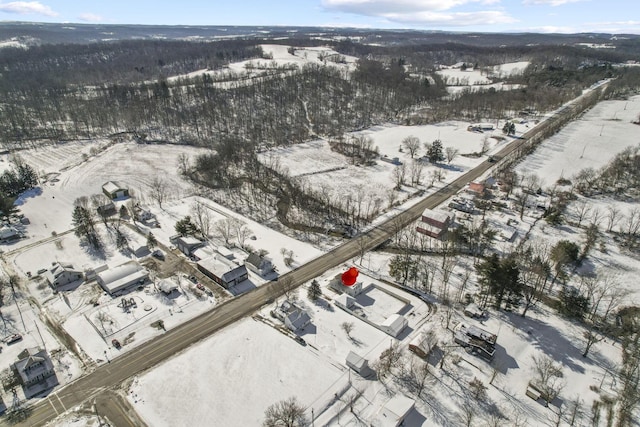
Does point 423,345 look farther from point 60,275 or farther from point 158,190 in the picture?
point 158,190

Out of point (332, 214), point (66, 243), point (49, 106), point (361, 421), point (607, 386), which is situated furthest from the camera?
point (49, 106)

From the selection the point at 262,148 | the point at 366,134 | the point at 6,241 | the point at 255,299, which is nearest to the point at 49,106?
the point at 262,148

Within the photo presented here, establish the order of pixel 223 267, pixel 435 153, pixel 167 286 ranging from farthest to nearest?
pixel 435 153 → pixel 223 267 → pixel 167 286

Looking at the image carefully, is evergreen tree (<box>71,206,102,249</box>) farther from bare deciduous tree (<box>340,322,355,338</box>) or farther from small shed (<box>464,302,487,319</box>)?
small shed (<box>464,302,487,319</box>)

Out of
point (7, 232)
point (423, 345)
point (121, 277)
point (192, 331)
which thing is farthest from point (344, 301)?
point (7, 232)

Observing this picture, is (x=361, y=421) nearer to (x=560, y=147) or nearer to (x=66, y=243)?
(x=66, y=243)

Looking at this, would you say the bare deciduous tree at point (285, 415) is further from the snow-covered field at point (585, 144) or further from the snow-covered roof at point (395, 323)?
the snow-covered field at point (585, 144)
